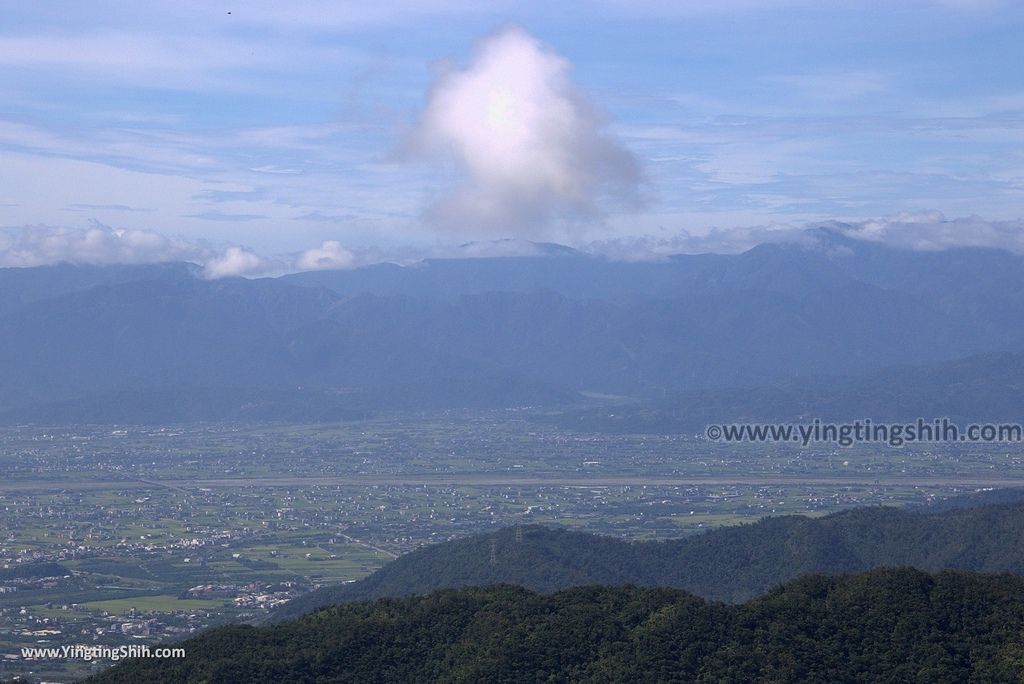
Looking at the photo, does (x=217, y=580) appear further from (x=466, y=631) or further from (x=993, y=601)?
(x=993, y=601)

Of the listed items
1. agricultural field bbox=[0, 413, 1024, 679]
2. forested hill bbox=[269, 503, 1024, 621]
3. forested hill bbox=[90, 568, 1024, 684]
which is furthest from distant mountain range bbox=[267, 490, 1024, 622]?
forested hill bbox=[90, 568, 1024, 684]

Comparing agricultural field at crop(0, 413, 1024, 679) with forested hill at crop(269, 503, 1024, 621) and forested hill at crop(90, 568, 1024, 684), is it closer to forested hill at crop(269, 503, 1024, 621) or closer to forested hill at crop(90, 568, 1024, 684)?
forested hill at crop(269, 503, 1024, 621)

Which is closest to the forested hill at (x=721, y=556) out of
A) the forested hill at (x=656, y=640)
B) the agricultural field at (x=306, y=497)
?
the agricultural field at (x=306, y=497)

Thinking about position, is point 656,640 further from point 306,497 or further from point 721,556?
point 306,497

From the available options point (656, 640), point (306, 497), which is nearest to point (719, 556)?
point (656, 640)

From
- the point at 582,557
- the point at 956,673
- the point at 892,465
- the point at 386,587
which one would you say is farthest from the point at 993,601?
the point at 892,465

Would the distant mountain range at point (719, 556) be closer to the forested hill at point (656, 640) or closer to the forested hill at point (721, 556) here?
the forested hill at point (721, 556)

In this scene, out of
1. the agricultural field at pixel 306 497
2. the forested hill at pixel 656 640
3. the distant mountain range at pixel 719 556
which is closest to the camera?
the forested hill at pixel 656 640
